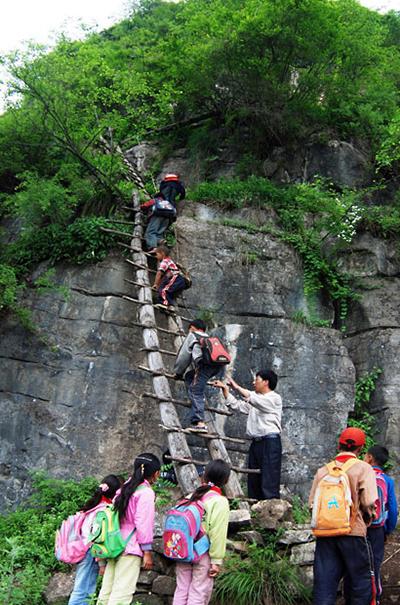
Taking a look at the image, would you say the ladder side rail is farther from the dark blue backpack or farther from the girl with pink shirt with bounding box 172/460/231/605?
the girl with pink shirt with bounding box 172/460/231/605

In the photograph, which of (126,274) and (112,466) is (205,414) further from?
(126,274)

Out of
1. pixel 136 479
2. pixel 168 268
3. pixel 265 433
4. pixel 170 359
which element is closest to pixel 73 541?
pixel 136 479

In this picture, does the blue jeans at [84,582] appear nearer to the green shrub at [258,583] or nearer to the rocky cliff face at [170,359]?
the green shrub at [258,583]

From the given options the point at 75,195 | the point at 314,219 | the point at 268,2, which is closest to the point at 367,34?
the point at 268,2

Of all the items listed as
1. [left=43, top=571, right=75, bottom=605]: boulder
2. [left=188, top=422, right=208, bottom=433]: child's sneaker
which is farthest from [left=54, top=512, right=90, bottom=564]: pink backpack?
[left=188, top=422, right=208, bottom=433]: child's sneaker

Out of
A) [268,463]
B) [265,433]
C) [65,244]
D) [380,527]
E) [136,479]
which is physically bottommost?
[380,527]

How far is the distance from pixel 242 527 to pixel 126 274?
5040mm

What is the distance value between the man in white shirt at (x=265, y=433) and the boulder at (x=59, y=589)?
2.12 m

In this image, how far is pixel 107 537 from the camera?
14.9 feet

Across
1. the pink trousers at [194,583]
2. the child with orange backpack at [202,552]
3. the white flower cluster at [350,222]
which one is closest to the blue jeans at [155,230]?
the white flower cluster at [350,222]

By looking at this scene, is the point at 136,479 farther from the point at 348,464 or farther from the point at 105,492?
the point at 348,464

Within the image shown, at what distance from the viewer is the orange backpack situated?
14.3 ft

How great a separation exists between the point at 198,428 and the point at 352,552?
2.65 metres

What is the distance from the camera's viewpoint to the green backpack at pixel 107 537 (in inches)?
178
